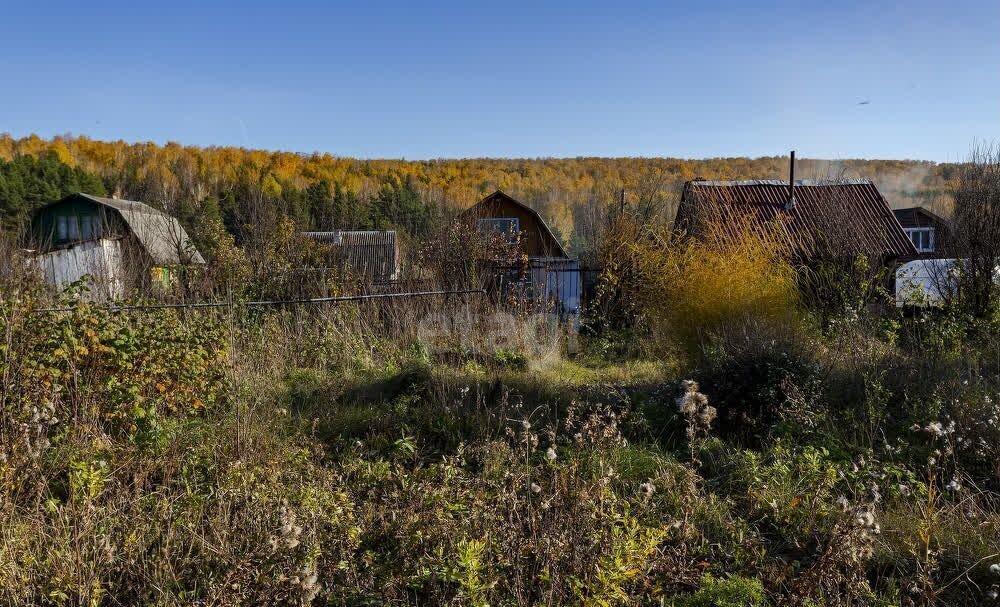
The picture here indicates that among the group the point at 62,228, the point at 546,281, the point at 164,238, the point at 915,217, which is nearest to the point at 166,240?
the point at 164,238

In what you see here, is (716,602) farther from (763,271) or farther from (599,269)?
(599,269)

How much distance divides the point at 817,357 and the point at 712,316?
152 centimetres

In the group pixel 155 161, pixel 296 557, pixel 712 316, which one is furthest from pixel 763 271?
pixel 155 161

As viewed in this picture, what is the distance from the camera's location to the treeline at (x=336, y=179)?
114 ft

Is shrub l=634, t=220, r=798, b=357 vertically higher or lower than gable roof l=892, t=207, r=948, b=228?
lower

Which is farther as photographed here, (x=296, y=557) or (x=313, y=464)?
(x=313, y=464)

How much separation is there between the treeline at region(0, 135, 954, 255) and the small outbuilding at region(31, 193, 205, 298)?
2.27 metres

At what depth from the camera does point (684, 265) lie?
8.60 m

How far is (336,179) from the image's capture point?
62125 millimetres

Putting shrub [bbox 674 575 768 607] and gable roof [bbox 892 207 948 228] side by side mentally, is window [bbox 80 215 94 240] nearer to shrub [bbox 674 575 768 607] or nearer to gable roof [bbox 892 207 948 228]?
shrub [bbox 674 575 768 607]

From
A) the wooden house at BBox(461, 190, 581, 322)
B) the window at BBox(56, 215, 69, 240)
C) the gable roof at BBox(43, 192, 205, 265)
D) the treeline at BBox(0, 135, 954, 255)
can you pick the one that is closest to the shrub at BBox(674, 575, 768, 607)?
the wooden house at BBox(461, 190, 581, 322)

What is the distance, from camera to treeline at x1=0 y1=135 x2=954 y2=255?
34.7m

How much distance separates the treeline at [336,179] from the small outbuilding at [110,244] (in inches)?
89.5

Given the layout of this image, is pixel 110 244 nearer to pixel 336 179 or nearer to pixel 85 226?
pixel 85 226
